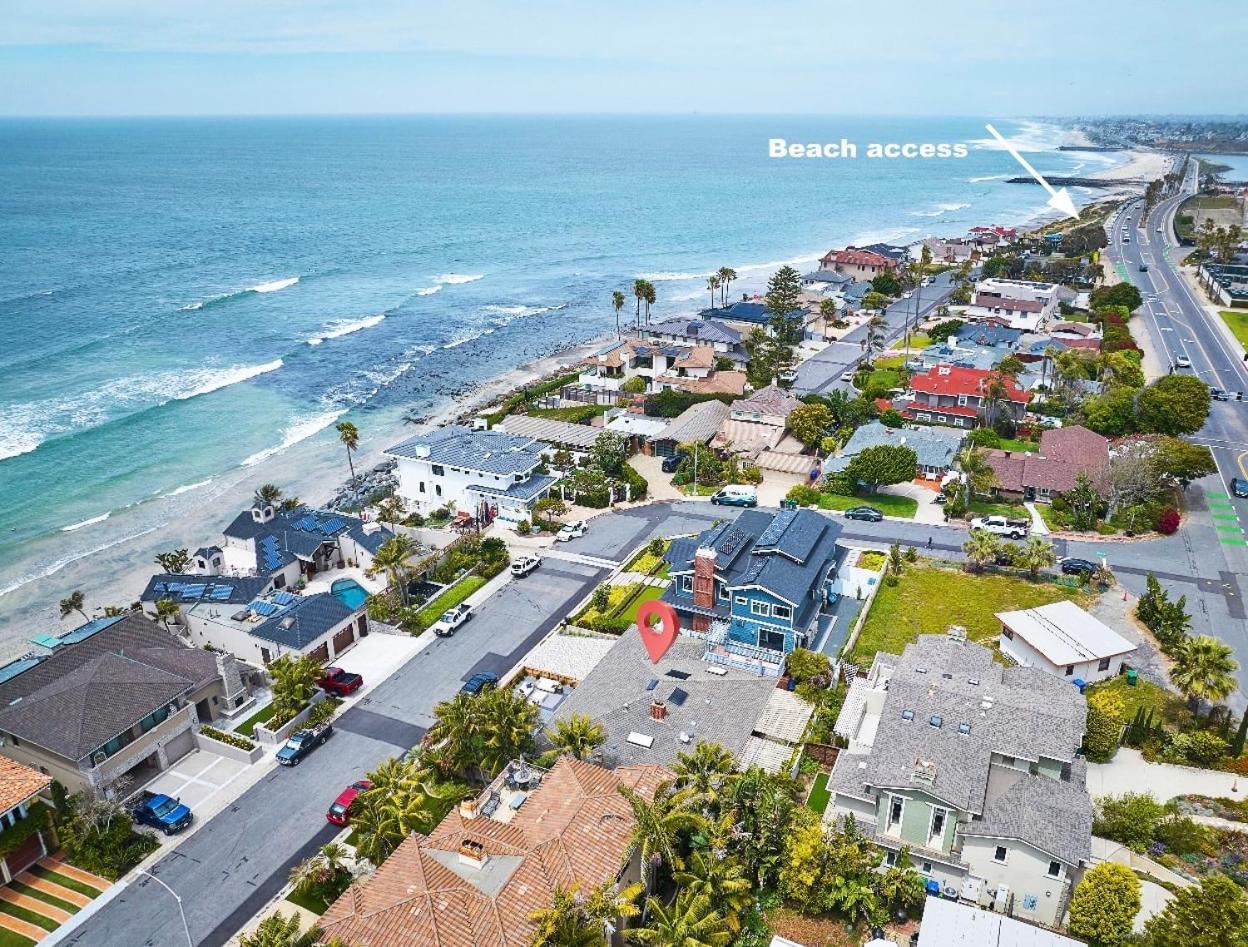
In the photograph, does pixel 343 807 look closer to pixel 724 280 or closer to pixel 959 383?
pixel 959 383

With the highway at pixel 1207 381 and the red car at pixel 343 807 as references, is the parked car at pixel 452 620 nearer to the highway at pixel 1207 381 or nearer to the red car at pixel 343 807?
the red car at pixel 343 807

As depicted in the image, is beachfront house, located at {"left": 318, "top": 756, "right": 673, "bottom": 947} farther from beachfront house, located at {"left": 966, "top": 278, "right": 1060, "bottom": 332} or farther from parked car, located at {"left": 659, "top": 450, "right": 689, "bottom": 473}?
beachfront house, located at {"left": 966, "top": 278, "right": 1060, "bottom": 332}

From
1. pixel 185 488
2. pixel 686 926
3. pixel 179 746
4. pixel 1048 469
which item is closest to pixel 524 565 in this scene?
pixel 179 746

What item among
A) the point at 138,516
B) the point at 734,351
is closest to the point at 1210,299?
the point at 734,351

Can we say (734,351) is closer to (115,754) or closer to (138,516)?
(138,516)

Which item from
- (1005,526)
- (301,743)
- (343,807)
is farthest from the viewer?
(1005,526)

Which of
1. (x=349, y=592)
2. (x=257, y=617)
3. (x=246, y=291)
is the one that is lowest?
(x=349, y=592)

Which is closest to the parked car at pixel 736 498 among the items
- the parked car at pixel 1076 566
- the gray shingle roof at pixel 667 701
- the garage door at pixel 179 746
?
the parked car at pixel 1076 566
